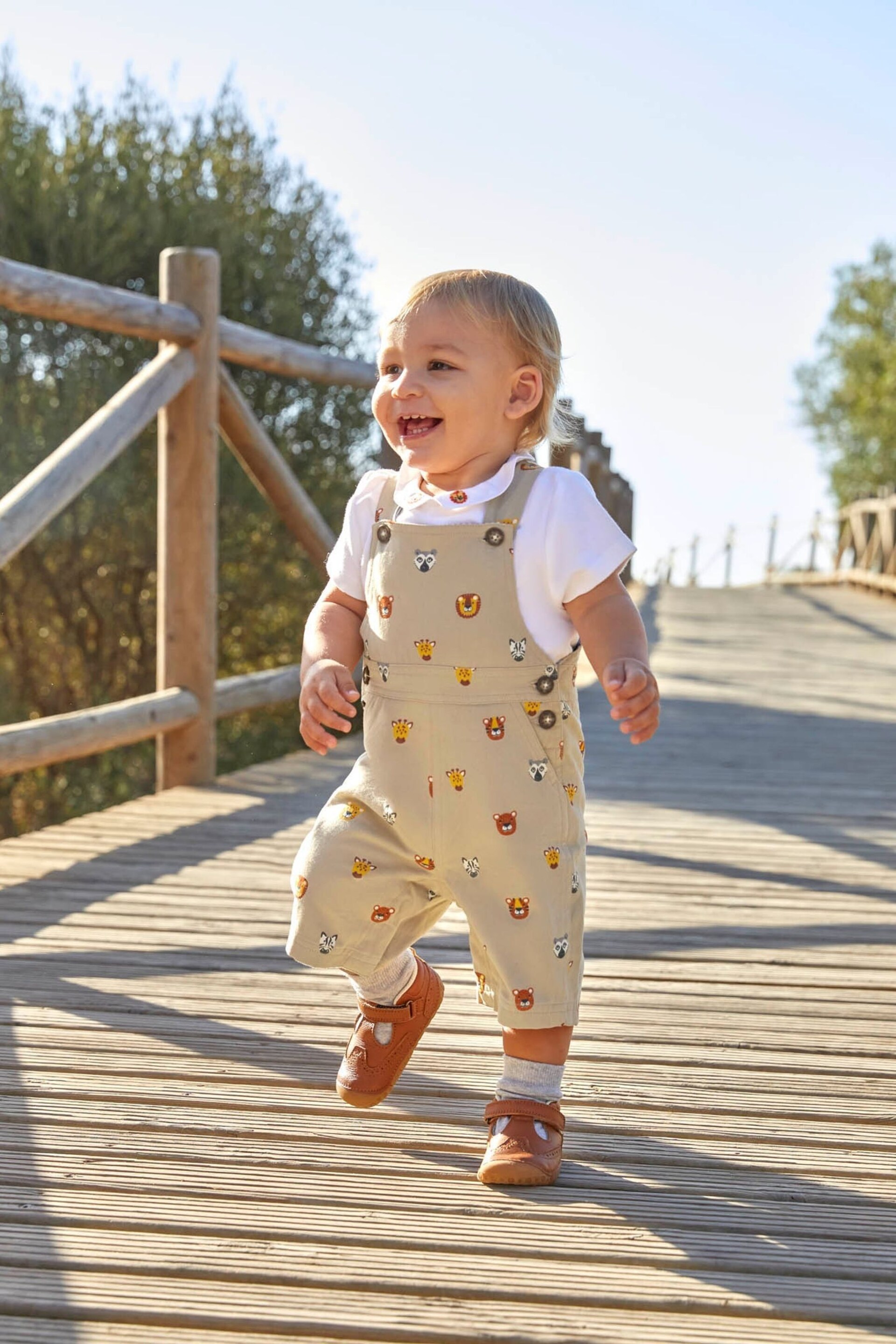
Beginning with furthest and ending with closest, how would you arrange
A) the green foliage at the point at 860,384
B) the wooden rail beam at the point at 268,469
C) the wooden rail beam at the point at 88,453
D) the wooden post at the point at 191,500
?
the green foliage at the point at 860,384 < the wooden rail beam at the point at 268,469 < the wooden post at the point at 191,500 < the wooden rail beam at the point at 88,453

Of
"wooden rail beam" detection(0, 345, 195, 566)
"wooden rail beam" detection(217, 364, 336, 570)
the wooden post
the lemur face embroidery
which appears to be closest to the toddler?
the lemur face embroidery

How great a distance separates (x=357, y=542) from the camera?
205 cm

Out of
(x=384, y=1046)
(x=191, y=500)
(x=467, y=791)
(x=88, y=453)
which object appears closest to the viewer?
(x=467, y=791)

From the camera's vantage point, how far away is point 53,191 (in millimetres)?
9578

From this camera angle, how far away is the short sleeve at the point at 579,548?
189cm

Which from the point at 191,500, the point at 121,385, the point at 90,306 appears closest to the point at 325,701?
the point at 90,306

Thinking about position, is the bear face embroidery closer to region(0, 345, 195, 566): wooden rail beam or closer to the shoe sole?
the shoe sole

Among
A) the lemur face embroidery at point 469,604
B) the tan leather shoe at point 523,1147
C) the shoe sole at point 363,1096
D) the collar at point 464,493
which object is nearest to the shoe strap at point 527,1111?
the tan leather shoe at point 523,1147

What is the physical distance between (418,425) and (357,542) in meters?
0.20

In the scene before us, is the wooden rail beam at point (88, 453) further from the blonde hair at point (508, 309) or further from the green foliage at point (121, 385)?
the green foliage at point (121, 385)

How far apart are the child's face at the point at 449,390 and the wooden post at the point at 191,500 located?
2.44 metres

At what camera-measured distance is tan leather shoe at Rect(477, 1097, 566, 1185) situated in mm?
1755

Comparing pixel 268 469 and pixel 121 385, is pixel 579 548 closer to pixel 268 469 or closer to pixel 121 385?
pixel 268 469

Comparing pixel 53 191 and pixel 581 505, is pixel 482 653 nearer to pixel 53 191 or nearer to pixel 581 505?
pixel 581 505
